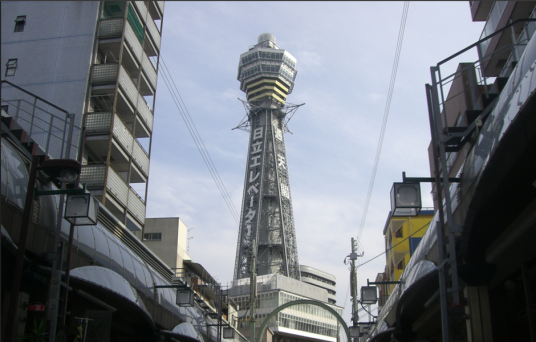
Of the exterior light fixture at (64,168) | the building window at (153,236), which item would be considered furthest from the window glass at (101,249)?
the building window at (153,236)

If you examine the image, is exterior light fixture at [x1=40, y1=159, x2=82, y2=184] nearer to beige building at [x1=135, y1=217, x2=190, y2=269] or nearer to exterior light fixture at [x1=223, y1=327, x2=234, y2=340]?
exterior light fixture at [x1=223, y1=327, x2=234, y2=340]

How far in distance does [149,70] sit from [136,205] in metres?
11.6

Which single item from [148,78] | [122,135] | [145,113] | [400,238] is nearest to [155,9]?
[148,78]

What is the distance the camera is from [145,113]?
131ft

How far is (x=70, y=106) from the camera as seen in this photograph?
33.9 m

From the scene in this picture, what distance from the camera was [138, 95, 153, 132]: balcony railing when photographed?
3890cm

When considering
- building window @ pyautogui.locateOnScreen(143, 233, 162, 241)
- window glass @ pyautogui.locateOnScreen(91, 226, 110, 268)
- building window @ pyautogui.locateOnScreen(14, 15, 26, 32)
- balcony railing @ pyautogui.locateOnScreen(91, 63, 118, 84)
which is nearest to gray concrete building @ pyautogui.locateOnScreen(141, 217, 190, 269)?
building window @ pyautogui.locateOnScreen(143, 233, 162, 241)

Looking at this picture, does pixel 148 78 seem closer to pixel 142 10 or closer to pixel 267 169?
pixel 142 10

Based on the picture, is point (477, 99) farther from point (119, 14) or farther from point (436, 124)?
point (119, 14)

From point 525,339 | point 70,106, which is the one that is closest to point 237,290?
point 70,106

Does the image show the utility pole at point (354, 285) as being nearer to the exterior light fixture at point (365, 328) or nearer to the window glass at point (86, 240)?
the exterior light fixture at point (365, 328)

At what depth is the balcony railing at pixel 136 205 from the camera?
35.4 meters

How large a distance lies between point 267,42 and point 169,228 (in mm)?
118313

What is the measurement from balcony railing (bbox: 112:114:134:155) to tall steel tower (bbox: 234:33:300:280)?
95.8 meters
